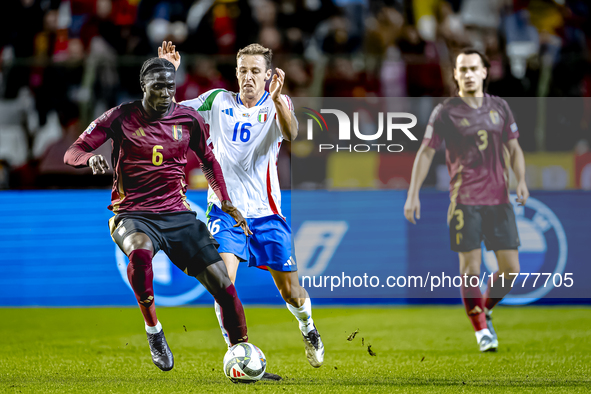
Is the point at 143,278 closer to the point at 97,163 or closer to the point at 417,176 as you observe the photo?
the point at 97,163

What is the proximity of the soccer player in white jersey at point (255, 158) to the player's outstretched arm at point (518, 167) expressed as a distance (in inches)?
59.1

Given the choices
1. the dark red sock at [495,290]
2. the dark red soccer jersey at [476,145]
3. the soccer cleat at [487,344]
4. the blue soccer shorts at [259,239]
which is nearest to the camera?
the blue soccer shorts at [259,239]

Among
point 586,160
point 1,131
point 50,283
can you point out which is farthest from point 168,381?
point 1,131

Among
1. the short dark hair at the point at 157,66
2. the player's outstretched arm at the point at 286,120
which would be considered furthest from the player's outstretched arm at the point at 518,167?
the short dark hair at the point at 157,66

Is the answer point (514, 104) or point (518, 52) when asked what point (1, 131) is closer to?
point (514, 104)

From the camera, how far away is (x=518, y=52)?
8516 mm

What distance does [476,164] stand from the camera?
488 centimetres

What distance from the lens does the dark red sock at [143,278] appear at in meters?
4.18

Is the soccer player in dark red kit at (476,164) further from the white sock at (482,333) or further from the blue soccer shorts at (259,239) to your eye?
the blue soccer shorts at (259,239)

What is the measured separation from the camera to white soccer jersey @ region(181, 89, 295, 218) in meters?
4.67

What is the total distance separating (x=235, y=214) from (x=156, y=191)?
0.53 m

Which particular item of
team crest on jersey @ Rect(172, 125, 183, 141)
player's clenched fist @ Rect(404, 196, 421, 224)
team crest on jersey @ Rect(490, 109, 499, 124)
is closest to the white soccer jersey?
team crest on jersey @ Rect(172, 125, 183, 141)

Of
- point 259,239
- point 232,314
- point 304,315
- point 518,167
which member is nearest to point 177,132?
point 259,239

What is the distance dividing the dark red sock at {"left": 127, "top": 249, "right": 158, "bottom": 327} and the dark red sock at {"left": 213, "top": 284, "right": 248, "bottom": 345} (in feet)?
1.31
